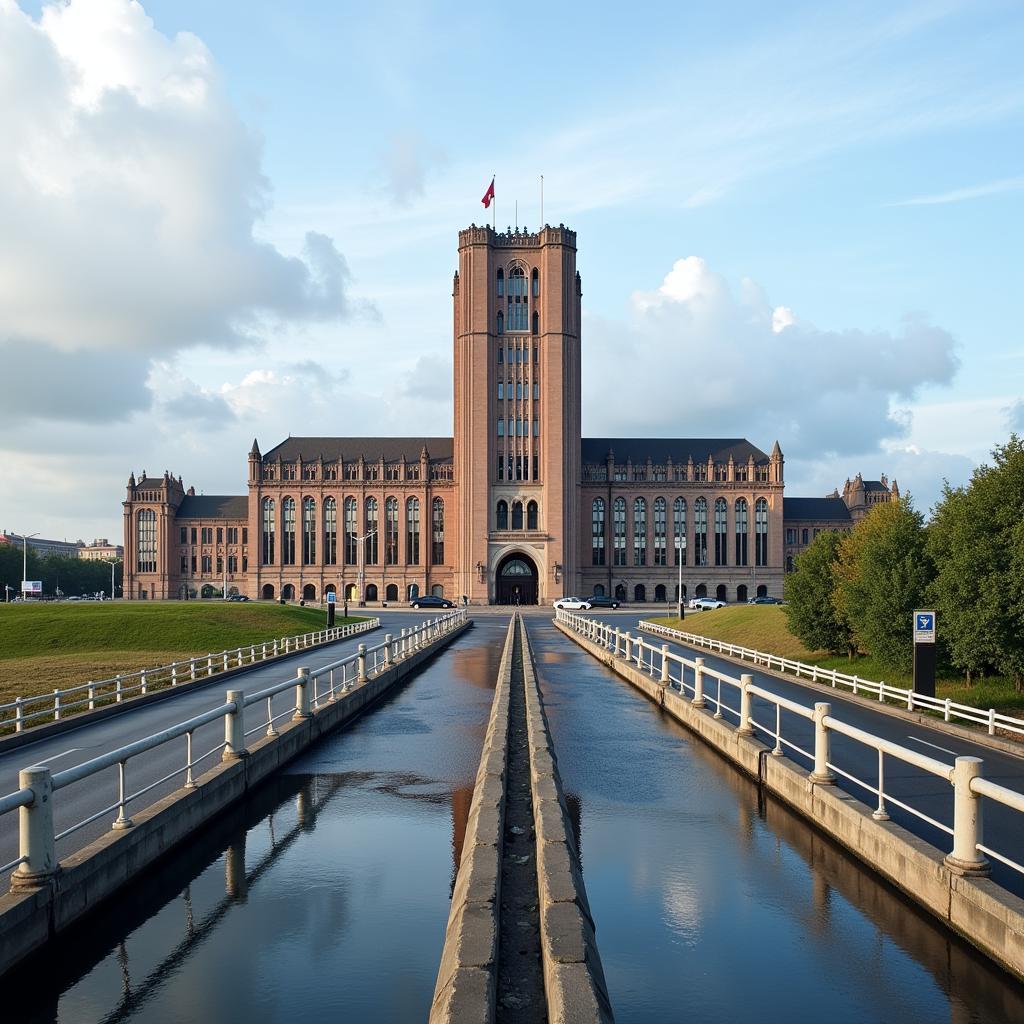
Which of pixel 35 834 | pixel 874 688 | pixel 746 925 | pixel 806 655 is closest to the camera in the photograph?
pixel 35 834

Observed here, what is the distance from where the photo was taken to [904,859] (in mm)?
8250

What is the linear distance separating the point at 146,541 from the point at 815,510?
94.8 m

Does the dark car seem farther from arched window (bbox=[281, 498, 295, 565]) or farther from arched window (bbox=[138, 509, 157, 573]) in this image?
arched window (bbox=[138, 509, 157, 573])

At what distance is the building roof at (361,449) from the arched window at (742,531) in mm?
36566

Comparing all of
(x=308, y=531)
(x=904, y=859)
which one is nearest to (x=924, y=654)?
(x=904, y=859)

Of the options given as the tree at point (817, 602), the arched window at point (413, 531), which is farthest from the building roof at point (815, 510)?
the tree at point (817, 602)

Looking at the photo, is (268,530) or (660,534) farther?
(268,530)

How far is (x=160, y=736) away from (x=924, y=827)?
838 centimetres

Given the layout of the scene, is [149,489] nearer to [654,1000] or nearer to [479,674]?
[479,674]

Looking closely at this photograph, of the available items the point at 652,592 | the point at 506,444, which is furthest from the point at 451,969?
the point at 652,592

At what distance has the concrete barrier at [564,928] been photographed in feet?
17.0

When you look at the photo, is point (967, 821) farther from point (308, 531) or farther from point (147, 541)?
point (147, 541)

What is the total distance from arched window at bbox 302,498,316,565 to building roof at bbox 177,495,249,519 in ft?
75.6

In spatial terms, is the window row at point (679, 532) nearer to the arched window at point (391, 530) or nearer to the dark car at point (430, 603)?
the dark car at point (430, 603)
